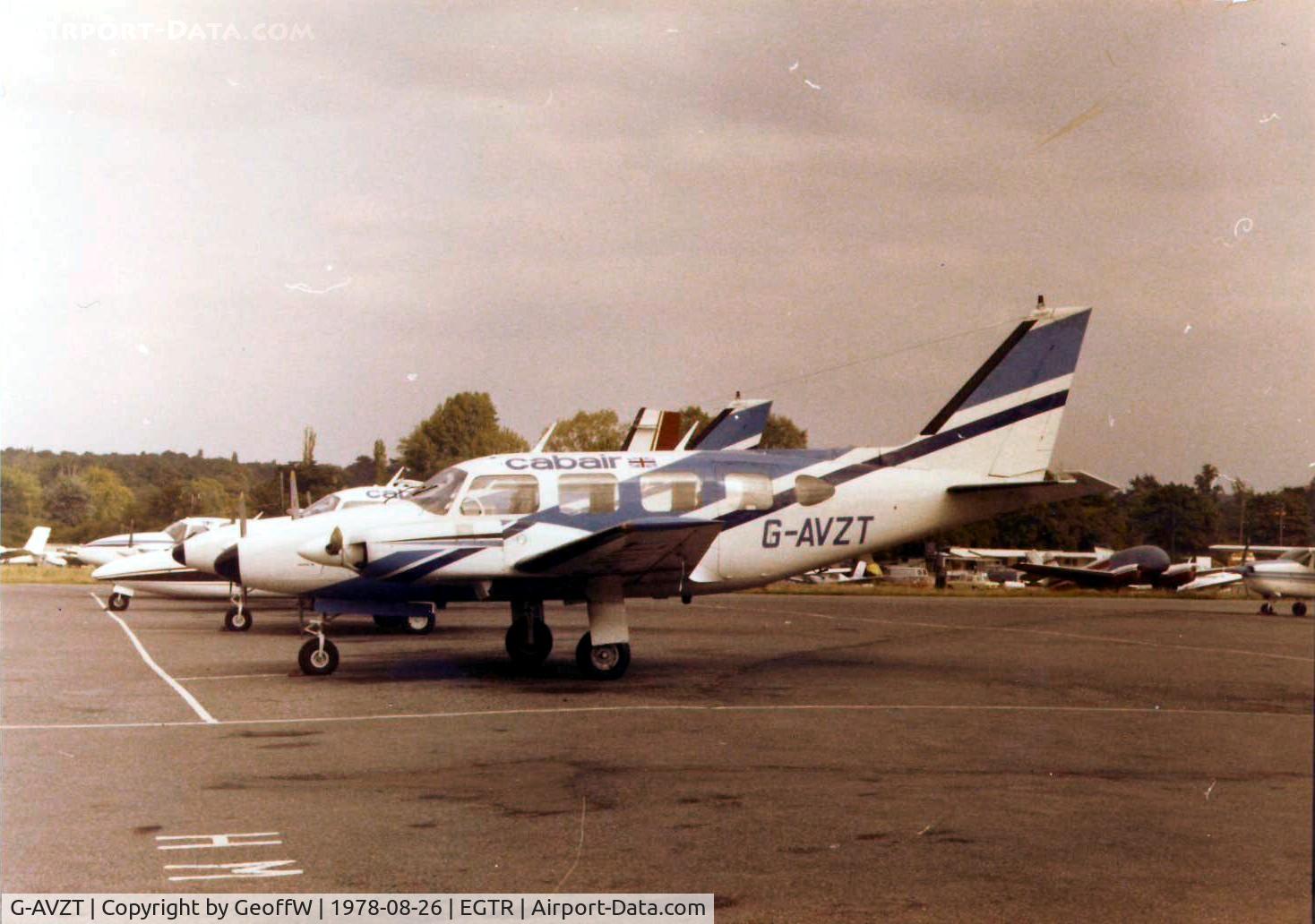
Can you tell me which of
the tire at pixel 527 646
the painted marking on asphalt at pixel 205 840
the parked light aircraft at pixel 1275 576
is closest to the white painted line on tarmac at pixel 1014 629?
the parked light aircraft at pixel 1275 576

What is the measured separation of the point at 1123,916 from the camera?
4.73 m

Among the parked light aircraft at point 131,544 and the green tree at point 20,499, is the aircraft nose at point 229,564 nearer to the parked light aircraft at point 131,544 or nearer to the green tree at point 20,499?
the parked light aircraft at point 131,544

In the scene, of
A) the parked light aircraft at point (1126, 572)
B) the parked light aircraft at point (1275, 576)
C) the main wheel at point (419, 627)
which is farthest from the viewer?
the parked light aircraft at point (1126, 572)

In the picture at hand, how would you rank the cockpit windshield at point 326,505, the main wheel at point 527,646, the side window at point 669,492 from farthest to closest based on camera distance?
1. the cockpit windshield at point 326,505
2. the main wheel at point 527,646
3. the side window at point 669,492

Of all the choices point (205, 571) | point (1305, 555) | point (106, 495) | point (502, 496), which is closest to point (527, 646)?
point (502, 496)

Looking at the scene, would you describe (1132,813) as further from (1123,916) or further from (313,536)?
(313,536)

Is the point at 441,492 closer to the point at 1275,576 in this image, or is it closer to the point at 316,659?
the point at 316,659

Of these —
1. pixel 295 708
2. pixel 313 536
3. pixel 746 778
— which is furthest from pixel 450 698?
pixel 746 778

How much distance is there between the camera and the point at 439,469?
2362 centimetres

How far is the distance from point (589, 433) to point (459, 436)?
28.6ft

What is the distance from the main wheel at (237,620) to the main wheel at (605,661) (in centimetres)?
879

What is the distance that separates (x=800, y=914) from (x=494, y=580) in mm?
8254

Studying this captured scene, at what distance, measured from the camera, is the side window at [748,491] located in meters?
13.5

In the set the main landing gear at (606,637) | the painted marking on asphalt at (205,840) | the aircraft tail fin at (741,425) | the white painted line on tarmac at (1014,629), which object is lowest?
the white painted line on tarmac at (1014,629)
